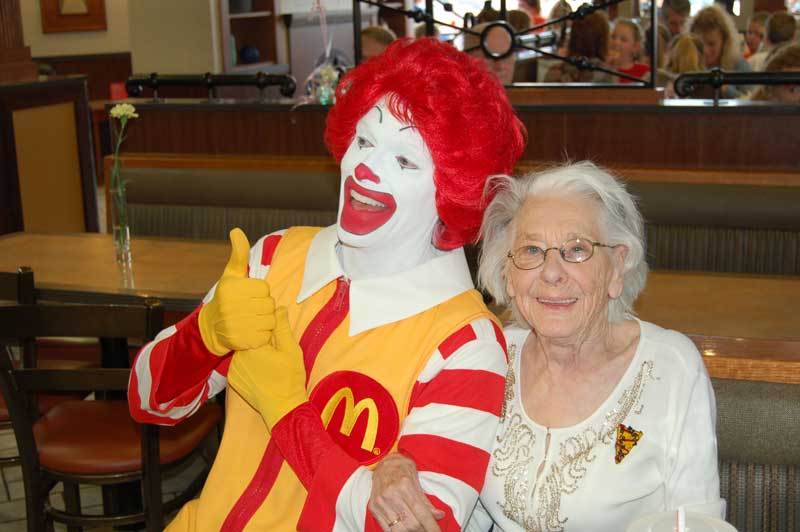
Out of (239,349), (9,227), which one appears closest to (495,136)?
(239,349)

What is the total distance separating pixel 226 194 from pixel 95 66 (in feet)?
20.3

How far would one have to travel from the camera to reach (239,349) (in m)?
1.58

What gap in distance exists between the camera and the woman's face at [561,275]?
161 centimetres

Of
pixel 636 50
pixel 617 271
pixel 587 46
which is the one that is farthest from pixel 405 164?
pixel 636 50

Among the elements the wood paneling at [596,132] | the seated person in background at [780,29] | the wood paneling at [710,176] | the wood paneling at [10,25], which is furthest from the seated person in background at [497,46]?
the wood paneling at [10,25]

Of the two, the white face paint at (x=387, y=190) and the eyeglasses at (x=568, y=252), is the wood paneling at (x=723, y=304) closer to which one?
the eyeglasses at (x=568, y=252)

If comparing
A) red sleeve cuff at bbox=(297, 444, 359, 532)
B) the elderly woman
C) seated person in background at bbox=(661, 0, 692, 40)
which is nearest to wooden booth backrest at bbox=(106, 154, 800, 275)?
the elderly woman

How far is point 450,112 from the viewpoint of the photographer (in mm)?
1604

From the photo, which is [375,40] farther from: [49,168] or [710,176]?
[710,176]

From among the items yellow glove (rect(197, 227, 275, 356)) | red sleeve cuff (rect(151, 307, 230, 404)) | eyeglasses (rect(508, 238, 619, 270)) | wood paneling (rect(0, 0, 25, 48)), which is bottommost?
red sleeve cuff (rect(151, 307, 230, 404))

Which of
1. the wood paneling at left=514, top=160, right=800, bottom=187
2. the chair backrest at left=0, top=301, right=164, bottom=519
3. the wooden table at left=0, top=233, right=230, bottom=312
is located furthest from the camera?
the wood paneling at left=514, top=160, right=800, bottom=187

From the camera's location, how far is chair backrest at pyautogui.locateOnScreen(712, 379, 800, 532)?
69.5 inches

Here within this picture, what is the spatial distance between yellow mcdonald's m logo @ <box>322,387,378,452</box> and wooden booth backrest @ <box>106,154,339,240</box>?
2707mm

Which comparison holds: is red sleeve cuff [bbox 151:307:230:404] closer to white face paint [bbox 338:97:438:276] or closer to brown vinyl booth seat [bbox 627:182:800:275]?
white face paint [bbox 338:97:438:276]
